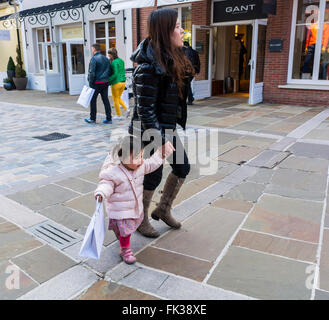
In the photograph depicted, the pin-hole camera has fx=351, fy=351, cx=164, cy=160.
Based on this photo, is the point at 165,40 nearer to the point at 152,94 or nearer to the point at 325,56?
the point at 152,94

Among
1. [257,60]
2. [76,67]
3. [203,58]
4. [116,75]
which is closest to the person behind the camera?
[116,75]

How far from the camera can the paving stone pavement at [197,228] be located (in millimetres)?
2361

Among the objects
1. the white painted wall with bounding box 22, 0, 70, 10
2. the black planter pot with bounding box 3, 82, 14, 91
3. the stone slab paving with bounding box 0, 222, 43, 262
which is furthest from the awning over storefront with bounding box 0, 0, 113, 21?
the stone slab paving with bounding box 0, 222, 43, 262

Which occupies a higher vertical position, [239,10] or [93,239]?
[239,10]

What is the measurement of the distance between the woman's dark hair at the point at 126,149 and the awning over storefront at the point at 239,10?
821cm

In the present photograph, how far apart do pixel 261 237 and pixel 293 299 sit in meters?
0.83

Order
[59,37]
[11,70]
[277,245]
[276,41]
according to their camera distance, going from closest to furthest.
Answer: [277,245], [276,41], [59,37], [11,70]

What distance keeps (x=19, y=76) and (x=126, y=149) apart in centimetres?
1728

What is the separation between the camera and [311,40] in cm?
990

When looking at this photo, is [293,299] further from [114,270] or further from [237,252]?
[114,270]

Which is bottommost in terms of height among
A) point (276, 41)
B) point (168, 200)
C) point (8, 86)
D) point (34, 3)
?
point (168, 200)

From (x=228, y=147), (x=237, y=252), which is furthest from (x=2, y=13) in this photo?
(x=237, y=252)

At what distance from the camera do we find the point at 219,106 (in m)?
10.7

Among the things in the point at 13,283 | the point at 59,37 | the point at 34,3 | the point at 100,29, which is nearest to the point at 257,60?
the point at 100,29
